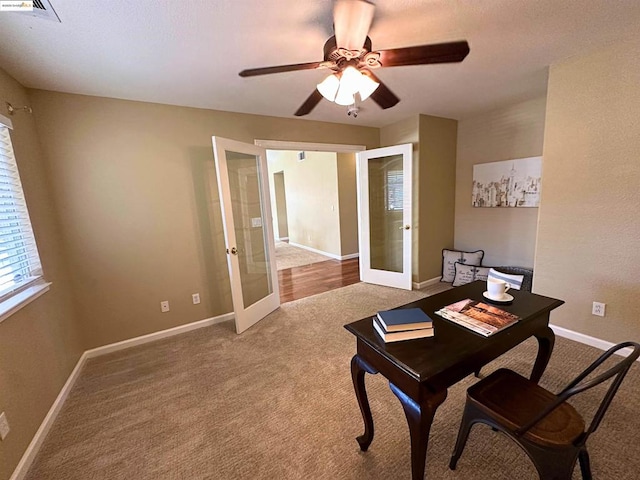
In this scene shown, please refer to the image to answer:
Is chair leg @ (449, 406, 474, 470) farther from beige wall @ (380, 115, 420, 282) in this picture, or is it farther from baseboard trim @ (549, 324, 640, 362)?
beige wall @ (380, 115, 420, 282)

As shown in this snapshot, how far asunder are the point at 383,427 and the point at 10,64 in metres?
3.38

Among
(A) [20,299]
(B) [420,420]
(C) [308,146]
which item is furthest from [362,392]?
(C) [308,146]

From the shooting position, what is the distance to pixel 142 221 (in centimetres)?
266

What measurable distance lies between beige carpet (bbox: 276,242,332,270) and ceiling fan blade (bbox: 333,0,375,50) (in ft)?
14.7

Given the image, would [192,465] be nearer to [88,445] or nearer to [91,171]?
[88,445]

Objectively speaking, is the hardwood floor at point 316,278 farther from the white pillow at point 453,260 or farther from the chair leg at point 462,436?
the chair leg at point 462,436

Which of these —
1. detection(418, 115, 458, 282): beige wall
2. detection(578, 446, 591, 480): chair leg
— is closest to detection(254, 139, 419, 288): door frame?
detection(418, 115, 458, 282): beige wall

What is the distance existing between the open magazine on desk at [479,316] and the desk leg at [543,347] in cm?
33

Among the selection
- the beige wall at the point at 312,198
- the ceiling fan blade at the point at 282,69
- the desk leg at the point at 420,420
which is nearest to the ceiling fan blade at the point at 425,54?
the ceiling fan blade at the point at 282,69

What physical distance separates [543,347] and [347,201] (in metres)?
4.43

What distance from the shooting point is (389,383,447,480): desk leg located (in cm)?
105

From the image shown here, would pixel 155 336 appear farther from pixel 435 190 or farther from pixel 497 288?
pixel 435 190

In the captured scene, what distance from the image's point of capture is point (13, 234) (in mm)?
1774

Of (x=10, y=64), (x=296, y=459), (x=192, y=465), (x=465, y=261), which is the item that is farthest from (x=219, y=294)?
(x=465, y=261)
